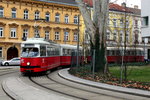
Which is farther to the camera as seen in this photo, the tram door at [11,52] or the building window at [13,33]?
the building window at [13,33]

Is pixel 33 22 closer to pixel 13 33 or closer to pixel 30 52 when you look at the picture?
pixel 13 33

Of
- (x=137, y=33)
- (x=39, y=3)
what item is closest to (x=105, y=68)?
(x=39, y=3)

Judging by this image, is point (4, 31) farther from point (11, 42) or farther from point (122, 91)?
point (122, 91)

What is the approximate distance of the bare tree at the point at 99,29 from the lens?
67.9ft

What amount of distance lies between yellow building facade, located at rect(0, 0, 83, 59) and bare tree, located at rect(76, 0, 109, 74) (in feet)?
89.5

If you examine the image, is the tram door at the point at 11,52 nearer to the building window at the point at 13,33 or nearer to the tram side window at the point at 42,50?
the building window at the point at 13,33

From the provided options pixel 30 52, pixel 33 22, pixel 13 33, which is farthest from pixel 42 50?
pixel 33 22

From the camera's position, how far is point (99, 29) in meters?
21.0

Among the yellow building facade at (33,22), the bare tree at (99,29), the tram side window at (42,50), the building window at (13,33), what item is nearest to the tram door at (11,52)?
the yellow building facade at (33,22)

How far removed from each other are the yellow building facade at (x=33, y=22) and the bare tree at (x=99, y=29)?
2728cm

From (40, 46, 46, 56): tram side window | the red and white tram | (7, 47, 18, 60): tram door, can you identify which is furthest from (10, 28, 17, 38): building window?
(40, 46, 46, 56): tram side window

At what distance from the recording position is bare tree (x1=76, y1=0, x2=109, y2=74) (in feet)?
67.9

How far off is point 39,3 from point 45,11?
2.02 meters

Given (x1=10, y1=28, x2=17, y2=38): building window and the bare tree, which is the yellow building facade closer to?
(x1=10, y1=28, x2=17, y2=38): building window
